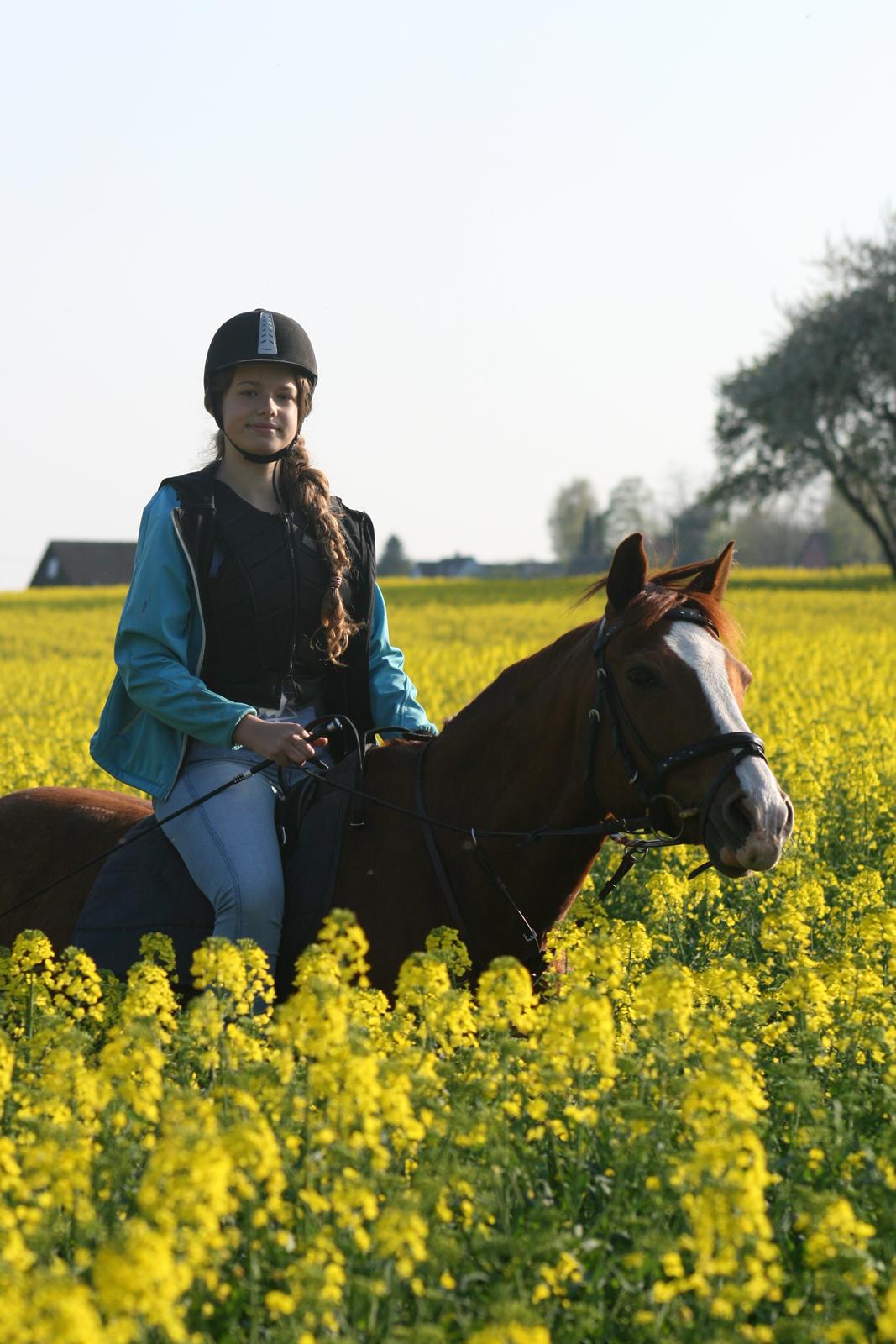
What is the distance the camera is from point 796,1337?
2.83m

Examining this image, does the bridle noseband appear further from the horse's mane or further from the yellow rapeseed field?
the yellow rapeseed field

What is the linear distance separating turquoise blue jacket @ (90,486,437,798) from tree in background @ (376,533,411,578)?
101 meters

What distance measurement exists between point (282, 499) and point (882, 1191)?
322cm

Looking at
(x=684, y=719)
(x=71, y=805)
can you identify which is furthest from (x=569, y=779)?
(x=71, y=805)

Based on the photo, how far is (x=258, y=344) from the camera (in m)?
5.40

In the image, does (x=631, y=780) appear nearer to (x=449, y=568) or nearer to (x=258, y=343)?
(x=258, y=343)

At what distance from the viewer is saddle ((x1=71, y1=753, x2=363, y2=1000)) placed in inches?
201

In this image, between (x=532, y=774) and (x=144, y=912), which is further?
(x=144, y=912)

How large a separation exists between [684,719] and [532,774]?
665 millimetres

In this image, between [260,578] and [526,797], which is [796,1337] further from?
[260,578]

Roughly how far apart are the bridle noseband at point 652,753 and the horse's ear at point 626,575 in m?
0.09

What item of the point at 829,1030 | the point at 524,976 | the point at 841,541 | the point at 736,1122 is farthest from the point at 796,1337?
the point at 841,541

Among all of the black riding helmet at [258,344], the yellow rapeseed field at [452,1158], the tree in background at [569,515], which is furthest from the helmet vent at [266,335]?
the tree in background at [569,515]

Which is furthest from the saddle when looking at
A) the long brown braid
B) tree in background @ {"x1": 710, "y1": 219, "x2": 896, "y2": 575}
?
tree in background @ {"x1": 710, "y1": 219, "x2": 896, "y2": 575}
